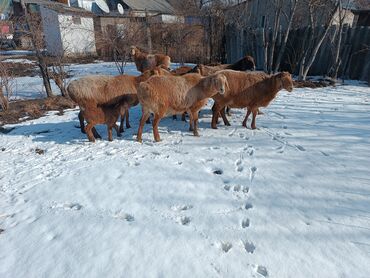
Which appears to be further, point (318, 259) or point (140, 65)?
point (140, 65)

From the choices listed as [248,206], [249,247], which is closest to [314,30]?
[248,206]

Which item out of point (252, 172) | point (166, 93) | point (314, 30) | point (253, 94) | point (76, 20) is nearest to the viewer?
point (252, 172)

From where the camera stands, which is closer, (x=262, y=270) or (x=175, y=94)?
(x=262, y=270)

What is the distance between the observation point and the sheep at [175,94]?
19.8 ft

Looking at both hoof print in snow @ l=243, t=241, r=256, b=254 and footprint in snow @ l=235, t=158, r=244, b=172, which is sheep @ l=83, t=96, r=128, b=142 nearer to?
footprint in snow @ l=235, t=158, r=244, b=172

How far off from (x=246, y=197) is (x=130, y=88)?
3.86 metres

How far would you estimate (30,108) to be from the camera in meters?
9.47

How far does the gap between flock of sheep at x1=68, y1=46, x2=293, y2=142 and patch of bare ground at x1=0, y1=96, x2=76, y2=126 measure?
9.96 feet

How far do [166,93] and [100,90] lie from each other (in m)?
1.46

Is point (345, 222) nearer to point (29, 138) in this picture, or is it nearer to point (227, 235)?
point (227, 235)

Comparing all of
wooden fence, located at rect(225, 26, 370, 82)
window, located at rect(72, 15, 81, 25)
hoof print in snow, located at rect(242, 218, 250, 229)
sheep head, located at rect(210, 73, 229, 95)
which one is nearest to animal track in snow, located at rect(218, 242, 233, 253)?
hoof print in snow, located at rect(242, 218, 250, 229)

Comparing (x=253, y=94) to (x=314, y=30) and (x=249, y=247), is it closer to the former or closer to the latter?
(x=249, y=247)

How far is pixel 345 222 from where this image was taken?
3.56 metres

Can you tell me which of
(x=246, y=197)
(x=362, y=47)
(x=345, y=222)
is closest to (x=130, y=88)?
(x=246, y=197)
